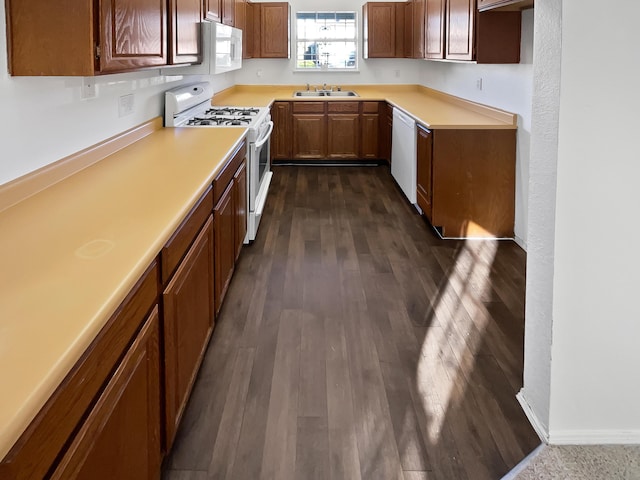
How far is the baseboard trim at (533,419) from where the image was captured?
207cm

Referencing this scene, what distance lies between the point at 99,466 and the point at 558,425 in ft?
5.00

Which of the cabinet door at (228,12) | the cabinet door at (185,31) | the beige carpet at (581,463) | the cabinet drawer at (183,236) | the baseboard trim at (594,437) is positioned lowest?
the beige carpet at (581,463)

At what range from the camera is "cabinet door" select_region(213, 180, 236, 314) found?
2857 mm

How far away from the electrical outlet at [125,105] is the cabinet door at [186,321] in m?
0.85

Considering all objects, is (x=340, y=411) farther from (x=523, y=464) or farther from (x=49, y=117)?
(x=49, y=117)

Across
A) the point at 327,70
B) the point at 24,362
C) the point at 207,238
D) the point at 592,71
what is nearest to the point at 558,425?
the point at 592,71

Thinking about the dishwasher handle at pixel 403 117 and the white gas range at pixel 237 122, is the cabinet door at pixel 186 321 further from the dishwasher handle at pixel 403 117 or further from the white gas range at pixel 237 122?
the dishwasher handle at pixel 403 117

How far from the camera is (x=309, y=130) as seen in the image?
7.33 m

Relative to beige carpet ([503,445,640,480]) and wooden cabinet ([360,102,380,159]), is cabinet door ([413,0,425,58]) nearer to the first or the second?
wooden cabinet ([360,102,380,159])

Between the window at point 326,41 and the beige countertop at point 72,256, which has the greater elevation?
the window at point 326,41

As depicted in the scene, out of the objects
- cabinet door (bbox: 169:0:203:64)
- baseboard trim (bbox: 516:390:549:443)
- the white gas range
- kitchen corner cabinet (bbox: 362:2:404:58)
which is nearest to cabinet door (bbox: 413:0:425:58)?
kitchen corner cabinet (bbox: 362:2:404:58)

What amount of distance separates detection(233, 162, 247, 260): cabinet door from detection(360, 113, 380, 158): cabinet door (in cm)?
357

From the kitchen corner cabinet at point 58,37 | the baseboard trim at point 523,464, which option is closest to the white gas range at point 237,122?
the kitchen corner cabinet at point 58,37

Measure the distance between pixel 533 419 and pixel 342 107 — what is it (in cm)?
554
